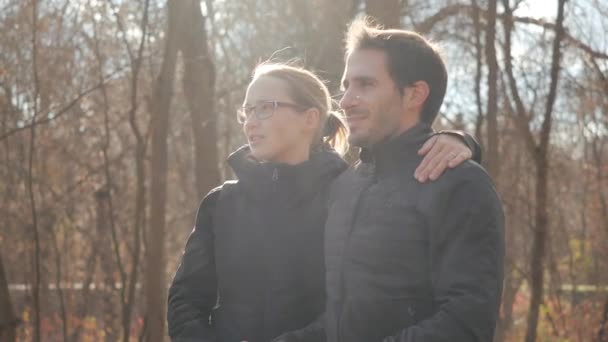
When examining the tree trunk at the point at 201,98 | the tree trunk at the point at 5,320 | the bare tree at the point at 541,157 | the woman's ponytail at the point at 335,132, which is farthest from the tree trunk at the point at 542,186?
the tree trunk at the point at 5,320

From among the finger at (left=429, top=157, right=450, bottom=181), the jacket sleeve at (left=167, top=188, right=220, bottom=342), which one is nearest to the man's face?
the finger at (left=429, top=157, right=450, bottom=181)

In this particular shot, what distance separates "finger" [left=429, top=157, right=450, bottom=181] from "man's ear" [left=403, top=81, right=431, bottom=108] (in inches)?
11.1

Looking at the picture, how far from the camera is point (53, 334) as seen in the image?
1506 cm

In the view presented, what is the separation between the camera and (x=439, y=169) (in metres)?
2.59

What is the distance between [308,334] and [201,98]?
5.47 meters

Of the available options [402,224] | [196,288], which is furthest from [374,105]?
[196,288]

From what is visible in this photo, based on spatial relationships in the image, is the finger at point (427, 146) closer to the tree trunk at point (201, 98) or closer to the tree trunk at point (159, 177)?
the tree trunk at point (159, 177)

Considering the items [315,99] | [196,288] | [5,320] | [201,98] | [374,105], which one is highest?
[201,98]

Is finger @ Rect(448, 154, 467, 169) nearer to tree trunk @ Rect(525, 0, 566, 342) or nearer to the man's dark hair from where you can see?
the man's dark hair

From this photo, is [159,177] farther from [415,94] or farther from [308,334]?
[415,94]

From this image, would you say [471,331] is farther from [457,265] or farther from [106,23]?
[106,23]

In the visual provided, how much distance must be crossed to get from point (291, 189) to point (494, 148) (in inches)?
200

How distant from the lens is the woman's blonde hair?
3.34m

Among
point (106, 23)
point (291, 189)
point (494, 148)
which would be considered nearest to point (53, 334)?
point (106, 23)
